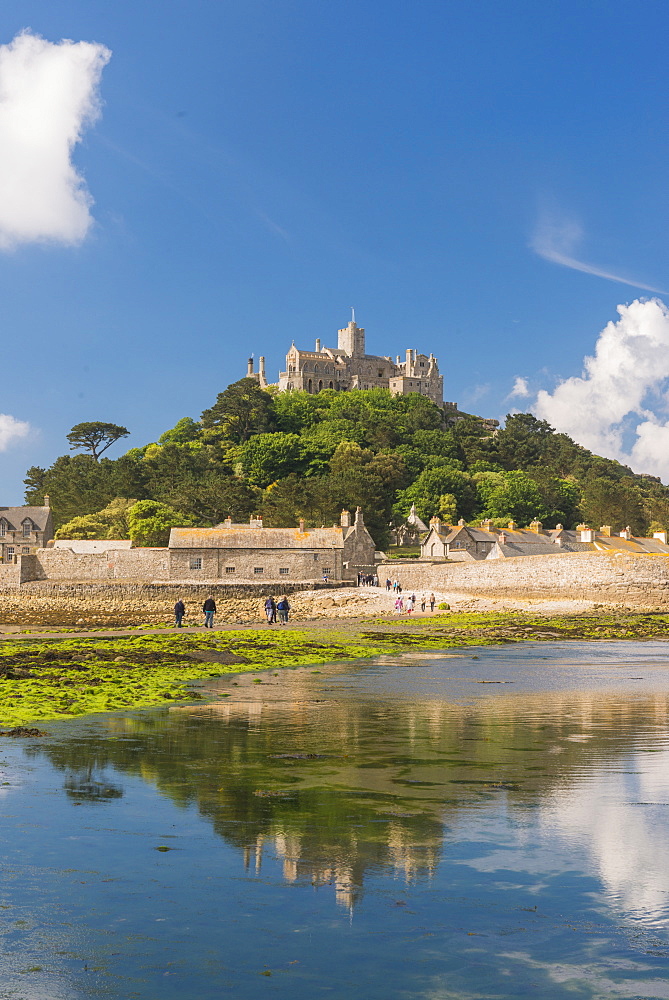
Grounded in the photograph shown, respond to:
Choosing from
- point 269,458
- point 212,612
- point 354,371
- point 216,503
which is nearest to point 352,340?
point 354,371

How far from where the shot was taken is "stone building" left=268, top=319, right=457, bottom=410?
15688 centimetres

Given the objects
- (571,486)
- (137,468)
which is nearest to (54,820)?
(137,468)

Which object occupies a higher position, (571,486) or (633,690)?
(571,486)

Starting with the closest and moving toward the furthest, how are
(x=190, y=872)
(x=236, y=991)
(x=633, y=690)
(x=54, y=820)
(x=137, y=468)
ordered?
1. (x=236, y=991)
2. (x=190, y=872)
3. (x=54, y=820)
4. (x=633, y=690)
5. (x=137, y=468)

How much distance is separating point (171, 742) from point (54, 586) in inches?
1761

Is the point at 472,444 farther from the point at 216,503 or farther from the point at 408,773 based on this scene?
the point at 408,773

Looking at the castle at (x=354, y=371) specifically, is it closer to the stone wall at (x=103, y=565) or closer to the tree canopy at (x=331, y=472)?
the tree canopy at (x=331, y=472)

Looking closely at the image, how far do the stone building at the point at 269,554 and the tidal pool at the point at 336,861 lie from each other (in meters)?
43.0

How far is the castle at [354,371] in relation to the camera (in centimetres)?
15688

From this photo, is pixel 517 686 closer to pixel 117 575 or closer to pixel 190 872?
pixel 190 872

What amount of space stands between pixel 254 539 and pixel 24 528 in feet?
122

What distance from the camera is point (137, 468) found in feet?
354

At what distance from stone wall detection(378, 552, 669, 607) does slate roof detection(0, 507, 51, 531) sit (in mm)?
49043

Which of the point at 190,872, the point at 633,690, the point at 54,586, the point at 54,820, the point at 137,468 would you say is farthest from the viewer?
the point at 137,468
